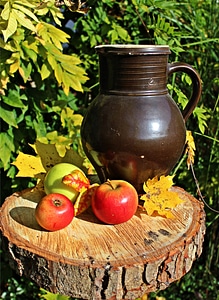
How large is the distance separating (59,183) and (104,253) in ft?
0.95

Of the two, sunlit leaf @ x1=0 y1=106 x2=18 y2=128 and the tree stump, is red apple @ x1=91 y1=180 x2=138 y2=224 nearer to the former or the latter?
the tree stump

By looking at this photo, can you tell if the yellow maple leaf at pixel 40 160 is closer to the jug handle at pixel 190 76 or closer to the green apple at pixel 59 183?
the green apple at pixel 59 183

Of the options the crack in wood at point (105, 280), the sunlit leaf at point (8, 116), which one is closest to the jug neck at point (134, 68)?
the crack in wood at point (105, 280)

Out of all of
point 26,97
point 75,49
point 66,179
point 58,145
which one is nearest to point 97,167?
point 66,179

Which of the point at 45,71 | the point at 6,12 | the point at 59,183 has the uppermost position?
the point at 6,12

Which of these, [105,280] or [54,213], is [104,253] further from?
[54,213]

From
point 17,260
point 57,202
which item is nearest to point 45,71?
point 57,202

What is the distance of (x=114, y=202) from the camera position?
116 centimetres

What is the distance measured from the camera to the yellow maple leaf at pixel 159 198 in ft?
4.07

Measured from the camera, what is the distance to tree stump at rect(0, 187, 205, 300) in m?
1.04

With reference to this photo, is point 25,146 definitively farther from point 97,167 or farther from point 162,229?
point 162,229

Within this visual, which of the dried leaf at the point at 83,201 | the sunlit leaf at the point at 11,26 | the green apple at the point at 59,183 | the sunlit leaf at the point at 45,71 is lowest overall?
the dried leaf at the point at 83,201

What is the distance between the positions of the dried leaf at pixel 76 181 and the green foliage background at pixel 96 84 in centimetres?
47

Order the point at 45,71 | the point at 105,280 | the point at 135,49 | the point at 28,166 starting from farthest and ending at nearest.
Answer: the point at 45,71 < the point at 28,166 < the point at 135,49 < the point at 105,280
